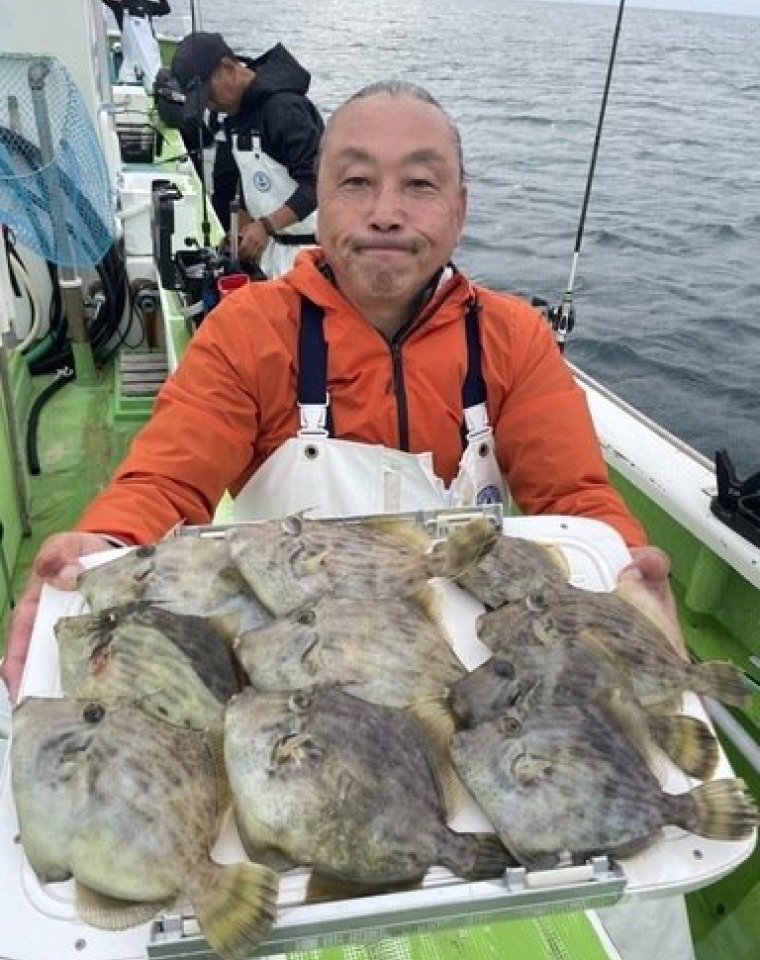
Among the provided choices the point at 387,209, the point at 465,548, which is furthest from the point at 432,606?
the point at 387,209

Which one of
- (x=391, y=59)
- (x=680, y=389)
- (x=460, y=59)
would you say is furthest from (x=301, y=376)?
(x=460, y=59)

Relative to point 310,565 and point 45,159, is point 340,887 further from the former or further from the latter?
point 45,159

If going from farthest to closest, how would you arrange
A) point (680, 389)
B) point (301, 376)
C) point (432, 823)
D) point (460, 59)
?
1. point (460, 59)
2. point (680, 389)
3. point (301, 376)
4. point (432, 823)

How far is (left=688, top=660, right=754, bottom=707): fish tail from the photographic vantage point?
144cm

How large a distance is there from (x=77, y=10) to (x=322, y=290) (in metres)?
3.77

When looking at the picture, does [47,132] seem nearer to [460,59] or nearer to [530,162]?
[530,162]

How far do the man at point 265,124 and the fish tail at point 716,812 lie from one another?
186 inches

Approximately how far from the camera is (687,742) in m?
1.34

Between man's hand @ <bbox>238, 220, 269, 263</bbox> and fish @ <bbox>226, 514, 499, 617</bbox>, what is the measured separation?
13.3ft

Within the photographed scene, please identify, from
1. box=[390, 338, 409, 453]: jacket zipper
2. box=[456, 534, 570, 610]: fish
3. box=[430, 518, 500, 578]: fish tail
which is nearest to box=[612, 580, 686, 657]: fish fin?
box=[456, 534, 570, 610]: fish

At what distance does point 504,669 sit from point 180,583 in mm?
589

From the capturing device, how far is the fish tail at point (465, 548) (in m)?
1.54

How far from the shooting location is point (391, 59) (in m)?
30.2

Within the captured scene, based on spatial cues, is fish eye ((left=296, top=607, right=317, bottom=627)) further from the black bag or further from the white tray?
the black bag
